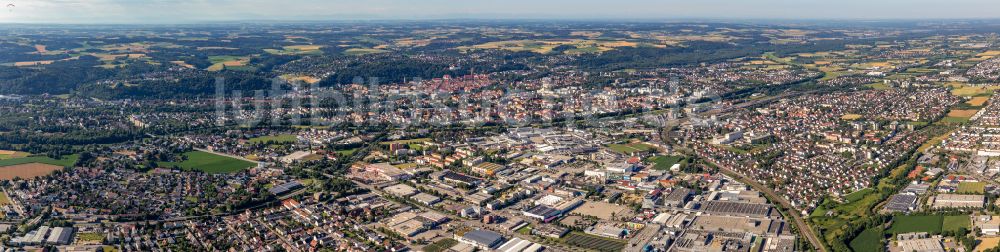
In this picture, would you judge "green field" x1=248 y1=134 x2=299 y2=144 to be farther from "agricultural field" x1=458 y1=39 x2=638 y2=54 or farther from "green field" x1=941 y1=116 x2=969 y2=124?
"agricultural field" x1=458 y1=39 x2=638 y2=54

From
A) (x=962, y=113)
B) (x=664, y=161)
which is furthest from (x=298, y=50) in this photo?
(x=962, y=113)

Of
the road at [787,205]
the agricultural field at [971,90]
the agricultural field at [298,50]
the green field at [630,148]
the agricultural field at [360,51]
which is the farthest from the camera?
the agricultural field at [298,50]

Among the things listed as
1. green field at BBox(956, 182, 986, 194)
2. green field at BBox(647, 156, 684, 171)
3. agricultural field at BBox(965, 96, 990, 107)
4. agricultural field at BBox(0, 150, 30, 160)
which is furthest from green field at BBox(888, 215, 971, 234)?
agricultural field at BBox(0, 150, 30, 160)

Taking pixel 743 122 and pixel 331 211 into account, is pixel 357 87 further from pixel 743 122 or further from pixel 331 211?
pixel 331 211

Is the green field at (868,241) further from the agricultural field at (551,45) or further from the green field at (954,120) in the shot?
the agricultural field at (551,45)


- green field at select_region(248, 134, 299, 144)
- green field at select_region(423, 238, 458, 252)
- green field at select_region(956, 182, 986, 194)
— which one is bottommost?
green field at select_region(423, 238, 458, 252)

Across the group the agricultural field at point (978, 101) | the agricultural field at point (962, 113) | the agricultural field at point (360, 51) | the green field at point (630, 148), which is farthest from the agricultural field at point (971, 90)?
the agricultural field at point (360, 51)

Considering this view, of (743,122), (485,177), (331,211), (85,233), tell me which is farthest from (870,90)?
(85,233)

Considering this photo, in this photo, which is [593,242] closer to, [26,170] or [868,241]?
[868,241]
